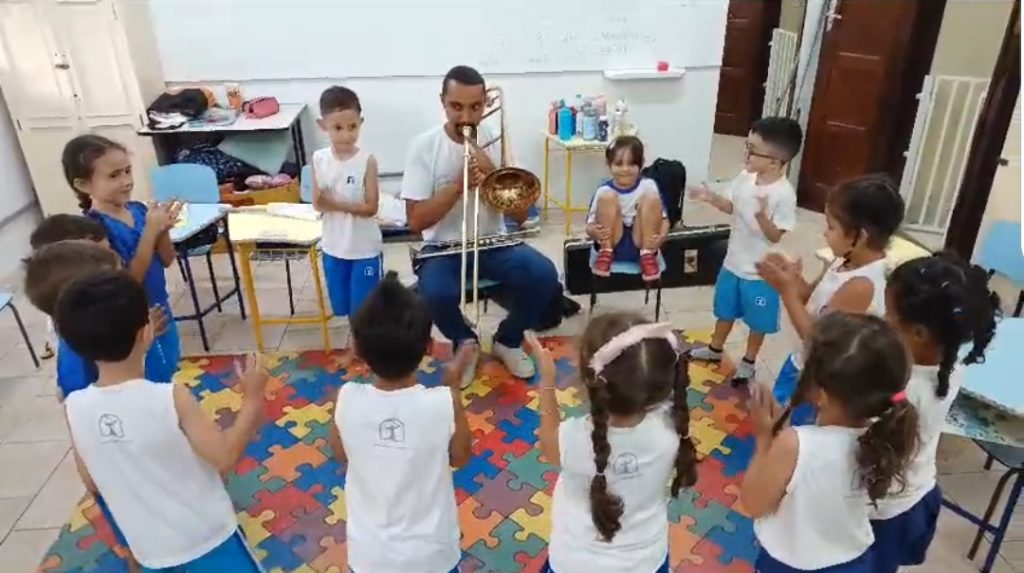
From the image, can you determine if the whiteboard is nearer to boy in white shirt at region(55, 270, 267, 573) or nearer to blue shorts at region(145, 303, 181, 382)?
blue shorts at region(145, 303, 181, 382)

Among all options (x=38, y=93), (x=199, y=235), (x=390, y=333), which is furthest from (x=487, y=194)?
(x=38, y=93)

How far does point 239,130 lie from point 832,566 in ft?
13.5

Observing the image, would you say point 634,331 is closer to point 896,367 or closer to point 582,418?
point 582,418

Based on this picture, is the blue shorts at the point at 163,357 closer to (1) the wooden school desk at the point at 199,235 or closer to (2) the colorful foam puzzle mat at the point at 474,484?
(2) the colorful foam puzzle mat at the point at 474,484

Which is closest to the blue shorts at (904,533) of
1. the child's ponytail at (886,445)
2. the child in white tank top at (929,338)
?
the child in white tank top at (929,338)

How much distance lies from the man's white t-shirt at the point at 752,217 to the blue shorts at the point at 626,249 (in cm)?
43

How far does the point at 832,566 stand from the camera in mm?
1545

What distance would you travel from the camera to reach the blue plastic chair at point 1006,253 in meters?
3.04

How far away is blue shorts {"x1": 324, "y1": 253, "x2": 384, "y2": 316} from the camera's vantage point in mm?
3010

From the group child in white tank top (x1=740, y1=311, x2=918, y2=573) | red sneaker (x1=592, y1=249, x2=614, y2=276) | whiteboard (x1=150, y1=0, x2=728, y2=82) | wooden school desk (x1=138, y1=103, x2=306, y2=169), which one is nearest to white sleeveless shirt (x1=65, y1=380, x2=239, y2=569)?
child in white tank top (x1=740, y1=311, x2=918, y2=573)

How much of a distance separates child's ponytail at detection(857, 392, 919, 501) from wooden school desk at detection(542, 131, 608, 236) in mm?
3419

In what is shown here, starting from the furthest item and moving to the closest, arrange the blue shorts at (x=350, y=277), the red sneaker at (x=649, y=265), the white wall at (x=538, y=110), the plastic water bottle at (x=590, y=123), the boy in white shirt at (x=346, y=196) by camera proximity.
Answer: the white wall at (x=538, y=110), the plastic water bottle at (x=590, y=123), the red sneaker at (x=649, y=265), the blue shorts at (x=350, y=277), the boy in white shirt at (x=346, y=196)

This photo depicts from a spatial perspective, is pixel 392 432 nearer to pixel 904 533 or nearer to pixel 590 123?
pixel 904 533

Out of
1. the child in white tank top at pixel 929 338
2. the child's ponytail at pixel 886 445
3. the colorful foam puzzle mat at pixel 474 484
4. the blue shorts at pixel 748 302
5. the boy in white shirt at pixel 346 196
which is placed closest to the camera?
the child's ponytail at pixel 886 445
